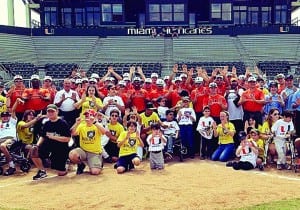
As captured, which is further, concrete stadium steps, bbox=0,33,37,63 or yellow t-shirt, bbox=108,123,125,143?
concrete stadium steps, bbox=0,33,37,63

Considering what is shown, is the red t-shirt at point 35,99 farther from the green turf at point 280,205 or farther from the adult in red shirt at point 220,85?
the green turf at point 280,205

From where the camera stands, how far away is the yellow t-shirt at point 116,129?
11317 mm

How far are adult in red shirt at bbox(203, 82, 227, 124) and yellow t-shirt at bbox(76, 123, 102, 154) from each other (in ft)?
10.8

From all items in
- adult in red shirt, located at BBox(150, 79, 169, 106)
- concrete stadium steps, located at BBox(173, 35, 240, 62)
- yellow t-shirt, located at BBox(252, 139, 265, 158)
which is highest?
concrete stadium steps, located at BBox(173, 35, 240, 62)

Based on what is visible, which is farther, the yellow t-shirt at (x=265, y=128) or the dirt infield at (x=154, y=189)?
the yellow t-shirt at (x=265, y=128)

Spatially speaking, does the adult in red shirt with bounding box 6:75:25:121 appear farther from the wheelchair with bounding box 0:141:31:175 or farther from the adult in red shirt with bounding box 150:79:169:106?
the adult in red shirt with bounding box 150:79:169:106

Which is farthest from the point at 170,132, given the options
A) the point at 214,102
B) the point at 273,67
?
the point at 273,67

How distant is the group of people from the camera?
10.5 m

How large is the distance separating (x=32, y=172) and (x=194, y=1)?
31729 mm

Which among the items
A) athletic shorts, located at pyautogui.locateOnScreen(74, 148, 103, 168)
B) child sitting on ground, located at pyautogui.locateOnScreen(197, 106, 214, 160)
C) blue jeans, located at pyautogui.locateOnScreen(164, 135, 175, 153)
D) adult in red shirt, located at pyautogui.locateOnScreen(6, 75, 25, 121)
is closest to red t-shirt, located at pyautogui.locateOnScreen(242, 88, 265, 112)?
child sitting on ground, located at pyautogui.locateOnScreen(197, 106, 214, 160)

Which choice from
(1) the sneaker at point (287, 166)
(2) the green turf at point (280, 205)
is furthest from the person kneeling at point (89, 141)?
(1) the sneaker at point (287, 166)

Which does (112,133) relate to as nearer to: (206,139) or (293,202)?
(206,139)

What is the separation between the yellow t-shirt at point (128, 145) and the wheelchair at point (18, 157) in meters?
2.27

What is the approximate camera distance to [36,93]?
39.3 feet
